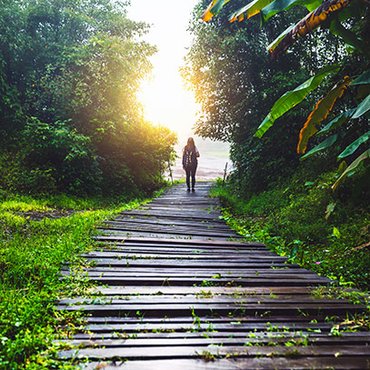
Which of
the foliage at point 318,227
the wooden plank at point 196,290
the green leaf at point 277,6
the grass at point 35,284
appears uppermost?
the green leaf at point 277,6

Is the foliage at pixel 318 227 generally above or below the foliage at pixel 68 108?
below

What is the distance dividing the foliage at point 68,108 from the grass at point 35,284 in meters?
4.75

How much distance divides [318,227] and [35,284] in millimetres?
5274

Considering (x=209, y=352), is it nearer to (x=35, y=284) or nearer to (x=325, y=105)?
(x=35, y=284)

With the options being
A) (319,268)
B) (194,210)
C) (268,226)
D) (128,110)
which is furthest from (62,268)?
(128,110)

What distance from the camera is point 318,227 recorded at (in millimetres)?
6770

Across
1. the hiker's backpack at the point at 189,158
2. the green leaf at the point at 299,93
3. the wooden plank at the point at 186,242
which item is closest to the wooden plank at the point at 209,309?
the wooden plank at the point at 186,242

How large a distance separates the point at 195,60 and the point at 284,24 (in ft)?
12.9

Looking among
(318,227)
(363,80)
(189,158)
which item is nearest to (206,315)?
(363,80)

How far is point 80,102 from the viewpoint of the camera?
13.5 metres

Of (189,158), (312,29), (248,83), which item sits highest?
(248,83)

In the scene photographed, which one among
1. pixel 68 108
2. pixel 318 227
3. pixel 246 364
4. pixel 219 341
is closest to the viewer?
pixel 246 364

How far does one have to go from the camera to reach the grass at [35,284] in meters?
2.38

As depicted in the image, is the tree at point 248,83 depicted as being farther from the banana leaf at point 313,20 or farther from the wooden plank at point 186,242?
the banana leaf at point 313,20
